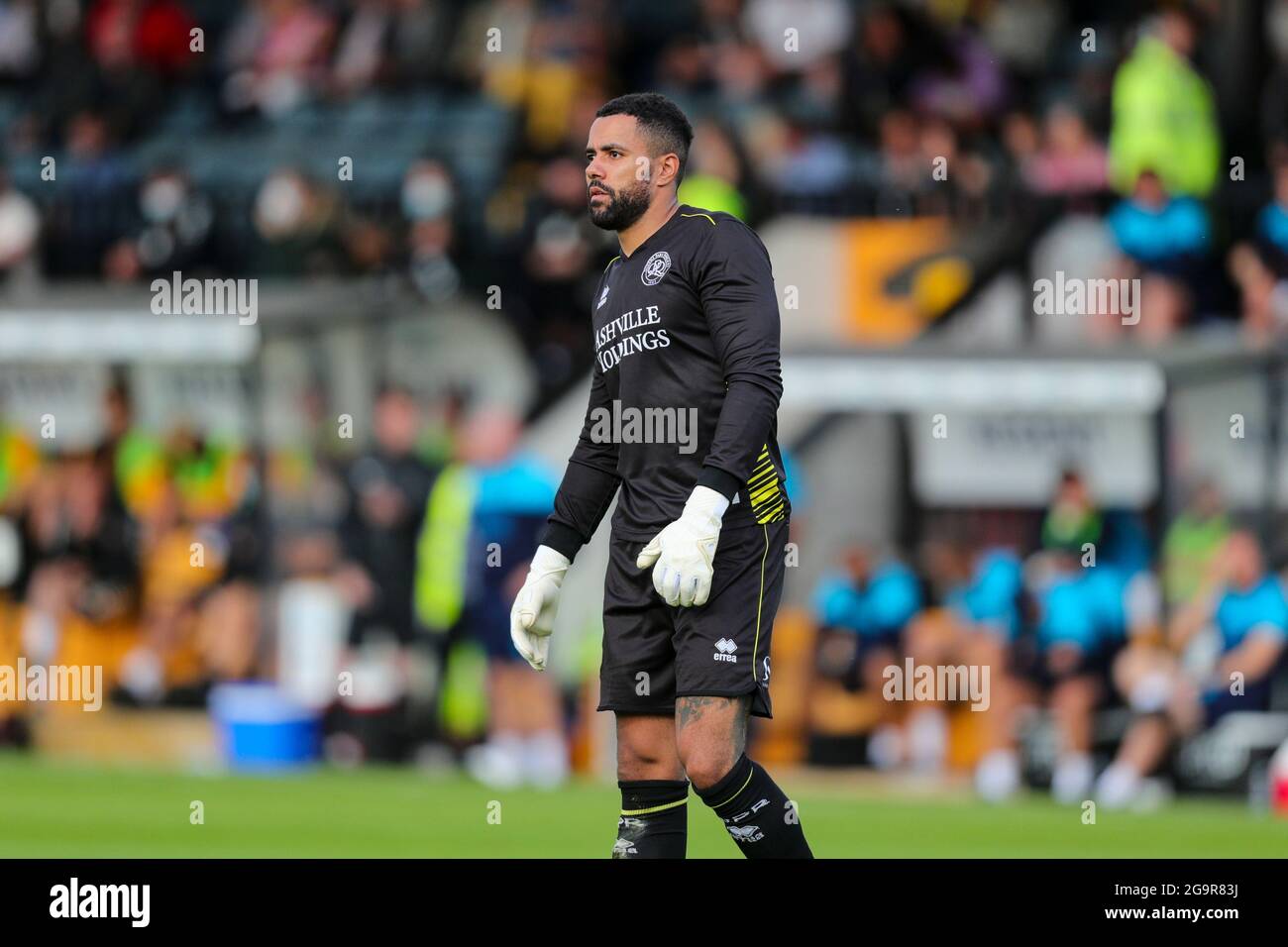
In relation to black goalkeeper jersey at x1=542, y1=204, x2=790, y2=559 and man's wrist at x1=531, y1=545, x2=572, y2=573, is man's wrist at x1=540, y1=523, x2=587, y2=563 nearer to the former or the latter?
man's wrist at x1=531, y1=545, x2=572, y2=573

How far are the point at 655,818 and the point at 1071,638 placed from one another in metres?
7.80

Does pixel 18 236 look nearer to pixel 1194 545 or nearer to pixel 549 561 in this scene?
pixel 1194 545

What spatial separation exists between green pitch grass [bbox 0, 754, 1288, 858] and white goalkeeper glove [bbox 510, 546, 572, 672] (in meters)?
2.80

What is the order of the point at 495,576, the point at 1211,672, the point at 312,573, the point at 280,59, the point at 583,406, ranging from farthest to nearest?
the point at 280,59 → the point at 583,406 → the point at 312,573 → the point at 495,576 → the point at 1211,672

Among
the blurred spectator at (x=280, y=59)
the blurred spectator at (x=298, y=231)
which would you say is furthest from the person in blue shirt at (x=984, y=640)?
the blurred spectator at (x=280, y=59)

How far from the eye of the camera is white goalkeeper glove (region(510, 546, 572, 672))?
6.95 meters

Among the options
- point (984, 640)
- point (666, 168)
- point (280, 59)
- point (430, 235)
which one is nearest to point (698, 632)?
point (666, 168)

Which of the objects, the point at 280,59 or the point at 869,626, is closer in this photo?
the point at 869,626

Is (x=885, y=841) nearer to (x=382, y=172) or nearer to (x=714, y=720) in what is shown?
(x=714, y=720)

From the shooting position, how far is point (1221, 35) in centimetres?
1648

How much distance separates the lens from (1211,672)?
13.5 m

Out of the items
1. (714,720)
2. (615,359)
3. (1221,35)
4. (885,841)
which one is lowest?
(885,841)
